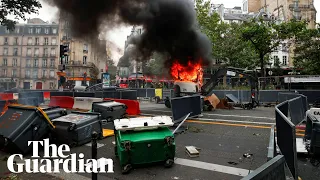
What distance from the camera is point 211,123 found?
9.48 m

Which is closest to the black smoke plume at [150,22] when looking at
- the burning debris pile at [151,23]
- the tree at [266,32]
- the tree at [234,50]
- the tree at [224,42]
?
the burning debris pile at [151,23]

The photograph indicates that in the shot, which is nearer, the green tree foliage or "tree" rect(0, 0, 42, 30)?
"tree" rect(0, 0, 42, 30)

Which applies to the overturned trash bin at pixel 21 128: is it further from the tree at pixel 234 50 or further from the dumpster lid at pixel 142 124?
the tree at pixel 234 50

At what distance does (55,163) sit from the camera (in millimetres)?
4918

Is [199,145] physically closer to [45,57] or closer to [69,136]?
[69,136]

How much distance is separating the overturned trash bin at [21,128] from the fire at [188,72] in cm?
1132

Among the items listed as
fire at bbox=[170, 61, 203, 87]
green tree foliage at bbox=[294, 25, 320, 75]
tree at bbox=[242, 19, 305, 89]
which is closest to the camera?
fire at bbox=[170, 61, 203, 87]

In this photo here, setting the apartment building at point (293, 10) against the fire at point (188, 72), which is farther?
the apartment building at point (293, 10)

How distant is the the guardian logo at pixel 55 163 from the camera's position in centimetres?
460

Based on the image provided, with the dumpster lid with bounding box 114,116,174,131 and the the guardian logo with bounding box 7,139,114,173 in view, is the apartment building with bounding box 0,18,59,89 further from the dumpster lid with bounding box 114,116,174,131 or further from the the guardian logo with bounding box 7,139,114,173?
the dumpster lid with bounding box 114,116,174,131

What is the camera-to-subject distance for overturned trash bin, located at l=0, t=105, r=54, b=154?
5164mm

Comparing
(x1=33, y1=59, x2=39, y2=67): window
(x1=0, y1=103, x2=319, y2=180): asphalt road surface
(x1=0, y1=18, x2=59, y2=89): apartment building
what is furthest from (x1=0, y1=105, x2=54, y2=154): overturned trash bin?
(x1=33, y1=59, x2=39, y2=67): window

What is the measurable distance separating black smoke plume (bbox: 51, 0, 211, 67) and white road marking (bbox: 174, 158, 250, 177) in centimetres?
999

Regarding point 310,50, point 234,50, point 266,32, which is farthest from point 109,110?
point 310,50
